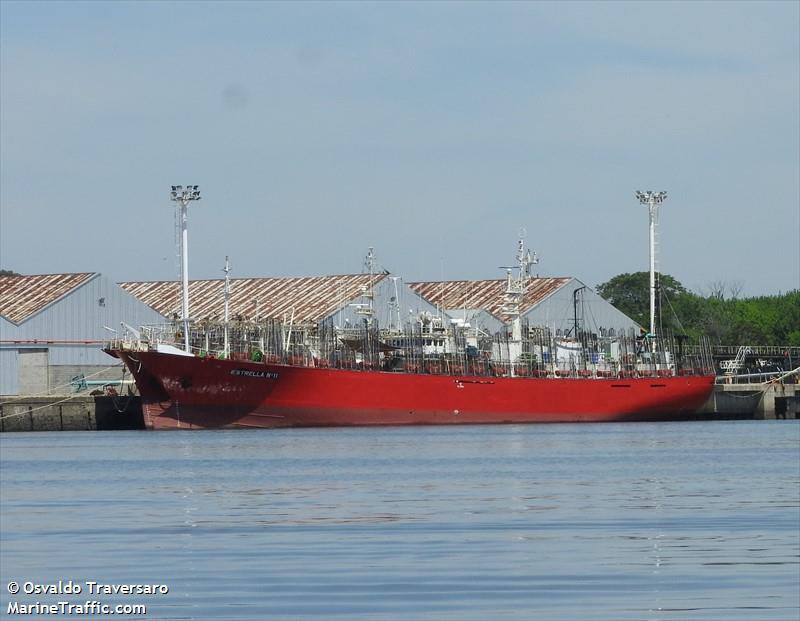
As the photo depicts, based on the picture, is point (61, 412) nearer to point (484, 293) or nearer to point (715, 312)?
point (484, 293)

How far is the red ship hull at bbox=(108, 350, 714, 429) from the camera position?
2773 inches

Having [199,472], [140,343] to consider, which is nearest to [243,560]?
[199,472]

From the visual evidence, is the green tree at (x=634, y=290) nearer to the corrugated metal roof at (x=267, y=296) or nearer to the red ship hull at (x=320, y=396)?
the corrugated metal roof at (x=267, y=296)

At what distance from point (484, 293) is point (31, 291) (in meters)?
30.6

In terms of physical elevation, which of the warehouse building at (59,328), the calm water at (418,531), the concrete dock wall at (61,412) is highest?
the warehouse building at (59,328)

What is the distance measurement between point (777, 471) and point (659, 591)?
2264 centimetres

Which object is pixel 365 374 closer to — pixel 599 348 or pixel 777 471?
pixel 599 348

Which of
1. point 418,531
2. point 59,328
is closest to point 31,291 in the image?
point 59,328

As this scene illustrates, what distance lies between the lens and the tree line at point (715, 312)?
120 meters

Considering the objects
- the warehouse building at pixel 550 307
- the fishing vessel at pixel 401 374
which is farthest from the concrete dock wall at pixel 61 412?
the warehouse building at pixel 550 307

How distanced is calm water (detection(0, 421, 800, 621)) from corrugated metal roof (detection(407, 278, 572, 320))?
153 feet

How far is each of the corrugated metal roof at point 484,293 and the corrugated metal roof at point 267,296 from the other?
861 cm

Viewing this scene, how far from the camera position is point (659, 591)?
21.6 metres

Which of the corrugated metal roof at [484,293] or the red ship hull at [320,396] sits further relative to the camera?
the corrugated metal roof at [484,293]
